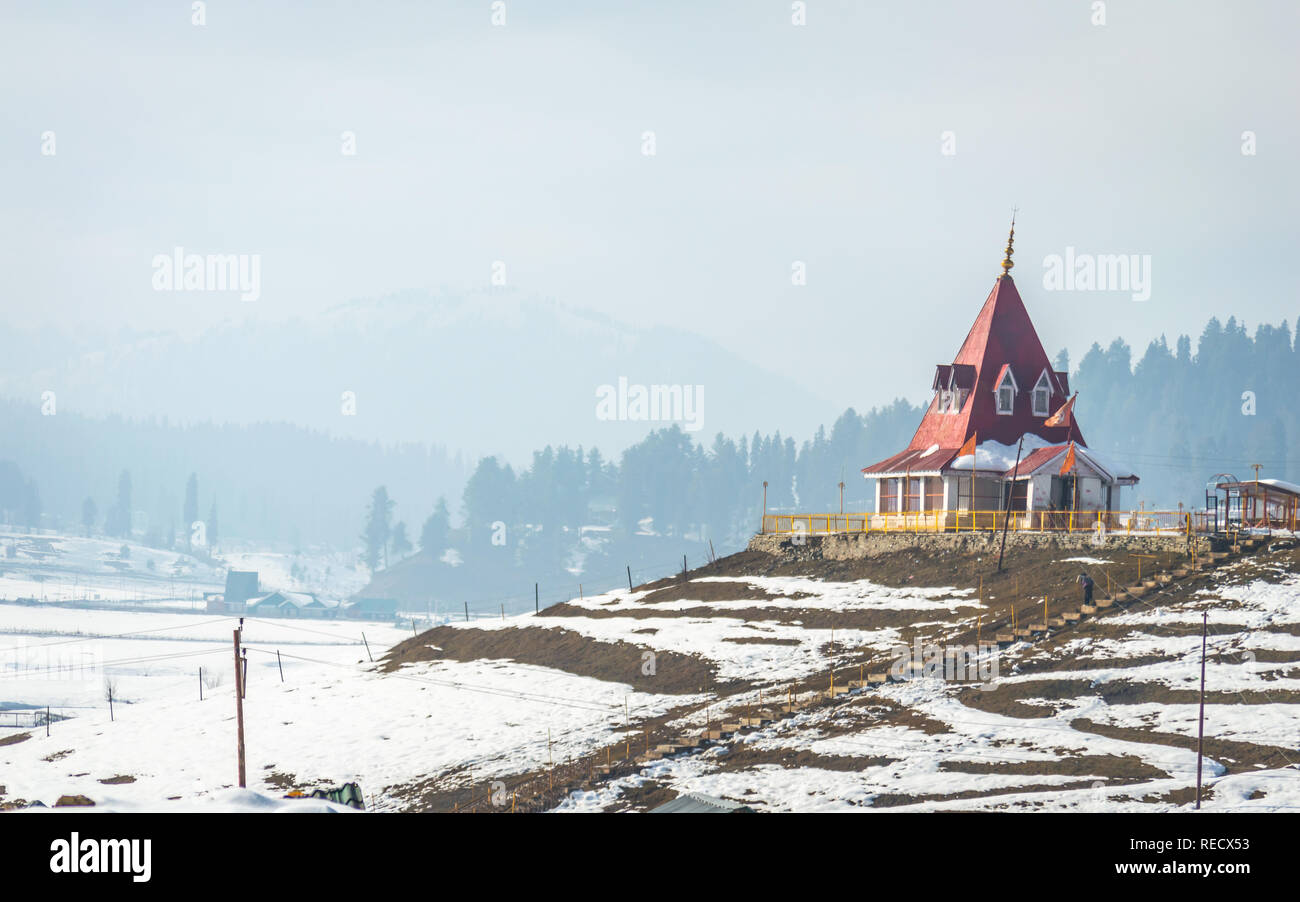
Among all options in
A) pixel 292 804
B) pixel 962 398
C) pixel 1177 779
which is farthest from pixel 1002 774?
pixel 962 398

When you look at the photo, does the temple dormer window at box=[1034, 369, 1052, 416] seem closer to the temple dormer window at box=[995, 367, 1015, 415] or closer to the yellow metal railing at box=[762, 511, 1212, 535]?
the temple dormer window at box=[995, 367, 1015, 415]

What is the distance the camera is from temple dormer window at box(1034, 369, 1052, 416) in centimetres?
6819

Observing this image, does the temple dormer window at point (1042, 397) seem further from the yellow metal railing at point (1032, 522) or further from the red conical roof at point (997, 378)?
the yellow metal railing at point (1032, 522)

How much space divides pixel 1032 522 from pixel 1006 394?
890 centimetres

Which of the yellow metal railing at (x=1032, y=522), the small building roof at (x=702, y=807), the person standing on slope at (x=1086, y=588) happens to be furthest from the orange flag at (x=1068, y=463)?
the small building roof at (x=702, y=807)

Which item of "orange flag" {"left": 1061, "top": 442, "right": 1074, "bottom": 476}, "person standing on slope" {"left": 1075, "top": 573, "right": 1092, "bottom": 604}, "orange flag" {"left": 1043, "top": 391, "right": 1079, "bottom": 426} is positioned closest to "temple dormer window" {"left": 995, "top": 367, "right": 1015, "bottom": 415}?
"orange flag" {"left": 1043, "top": 391, "right": 1079, "bottom": 426}

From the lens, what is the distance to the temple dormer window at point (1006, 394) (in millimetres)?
67500

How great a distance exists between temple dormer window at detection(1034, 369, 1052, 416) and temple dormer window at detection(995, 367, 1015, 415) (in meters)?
1.46

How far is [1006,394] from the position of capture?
67.7 metres

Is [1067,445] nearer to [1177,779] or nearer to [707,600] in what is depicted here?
[707,600]

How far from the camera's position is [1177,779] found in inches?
1312
